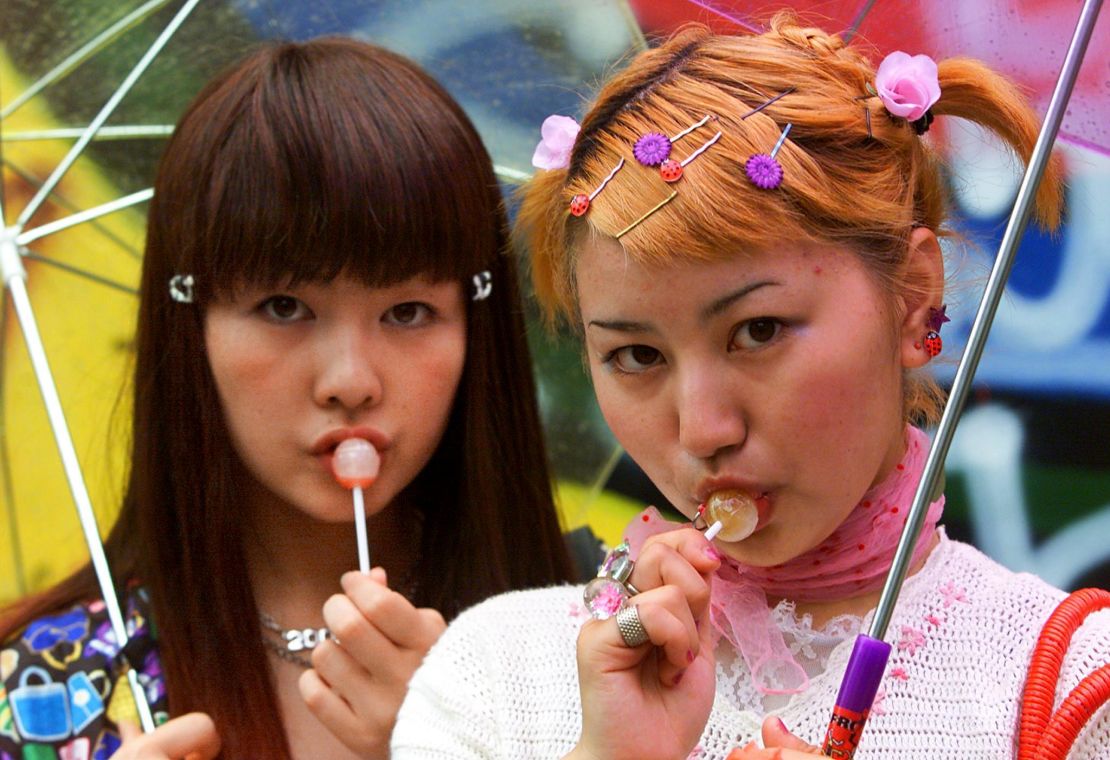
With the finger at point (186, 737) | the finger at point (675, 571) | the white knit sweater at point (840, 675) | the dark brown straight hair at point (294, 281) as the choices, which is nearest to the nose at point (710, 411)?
the finger at point (675, 571)

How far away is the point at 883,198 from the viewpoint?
5.78ft

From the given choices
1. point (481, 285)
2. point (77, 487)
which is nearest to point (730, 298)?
point (481, 285)

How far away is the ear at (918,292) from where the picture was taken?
177 cm

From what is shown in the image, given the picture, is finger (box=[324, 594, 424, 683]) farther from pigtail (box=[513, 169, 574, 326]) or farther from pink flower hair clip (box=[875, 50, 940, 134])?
pink flower hair clip (box=[875, 50, 940, 134])

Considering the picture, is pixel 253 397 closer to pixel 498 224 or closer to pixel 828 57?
pixel 498 224

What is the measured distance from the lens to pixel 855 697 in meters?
1.49

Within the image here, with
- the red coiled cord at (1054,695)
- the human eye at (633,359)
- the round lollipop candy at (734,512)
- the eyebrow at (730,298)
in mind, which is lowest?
the red coiled cord at (1054,695)

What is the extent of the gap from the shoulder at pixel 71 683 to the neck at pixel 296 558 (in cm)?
22

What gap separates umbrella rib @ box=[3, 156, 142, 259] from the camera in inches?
106

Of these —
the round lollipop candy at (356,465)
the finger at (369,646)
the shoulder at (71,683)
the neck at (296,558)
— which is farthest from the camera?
the neck at (296,558)

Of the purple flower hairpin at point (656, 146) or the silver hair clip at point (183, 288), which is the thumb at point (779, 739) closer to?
the purple flower hairpin at point (656, 146)

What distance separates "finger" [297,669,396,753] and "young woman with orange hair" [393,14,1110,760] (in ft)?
0.85

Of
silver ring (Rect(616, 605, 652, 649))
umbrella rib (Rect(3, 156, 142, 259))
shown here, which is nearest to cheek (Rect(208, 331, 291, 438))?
umbrella rib (Rect(3, 156, 142, 259))

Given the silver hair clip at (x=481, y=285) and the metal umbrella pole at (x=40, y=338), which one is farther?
the silver hair clip at (x=481, y=285)
